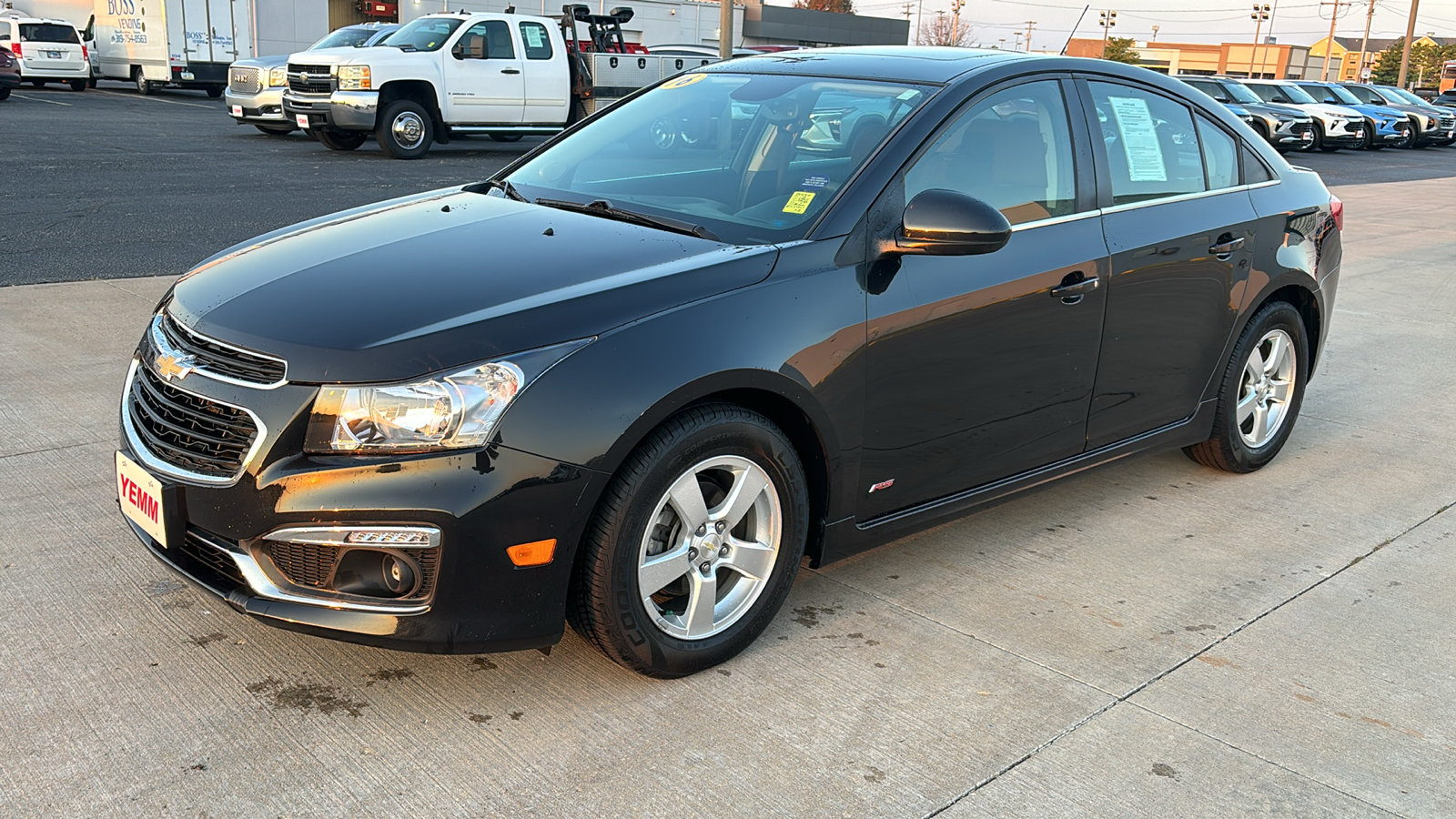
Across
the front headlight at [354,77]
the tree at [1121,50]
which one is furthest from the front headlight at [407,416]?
the tree at [1121,50]

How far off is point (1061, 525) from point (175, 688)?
9.82ft

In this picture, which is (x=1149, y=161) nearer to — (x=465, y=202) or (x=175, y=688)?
(x=465, y=202)

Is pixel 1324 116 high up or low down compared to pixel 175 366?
up

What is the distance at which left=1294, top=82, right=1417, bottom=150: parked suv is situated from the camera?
31.0m

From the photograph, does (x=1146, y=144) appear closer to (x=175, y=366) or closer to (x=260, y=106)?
(x=175, y=366)

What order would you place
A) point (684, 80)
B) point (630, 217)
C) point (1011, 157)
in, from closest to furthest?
point (630, 217), point (1011, 157), point (684, 80)

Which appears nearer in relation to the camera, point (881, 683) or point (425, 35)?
point (881, 683)

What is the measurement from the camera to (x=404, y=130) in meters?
16.6

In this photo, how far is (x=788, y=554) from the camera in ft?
11.1

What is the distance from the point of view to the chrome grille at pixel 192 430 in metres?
2.84

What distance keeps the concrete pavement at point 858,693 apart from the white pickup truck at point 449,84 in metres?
12.2

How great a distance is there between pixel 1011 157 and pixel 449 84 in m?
14.2

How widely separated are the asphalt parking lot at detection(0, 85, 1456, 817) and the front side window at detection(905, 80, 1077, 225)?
1198mm

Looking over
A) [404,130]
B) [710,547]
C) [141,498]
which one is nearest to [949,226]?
[710,547]
